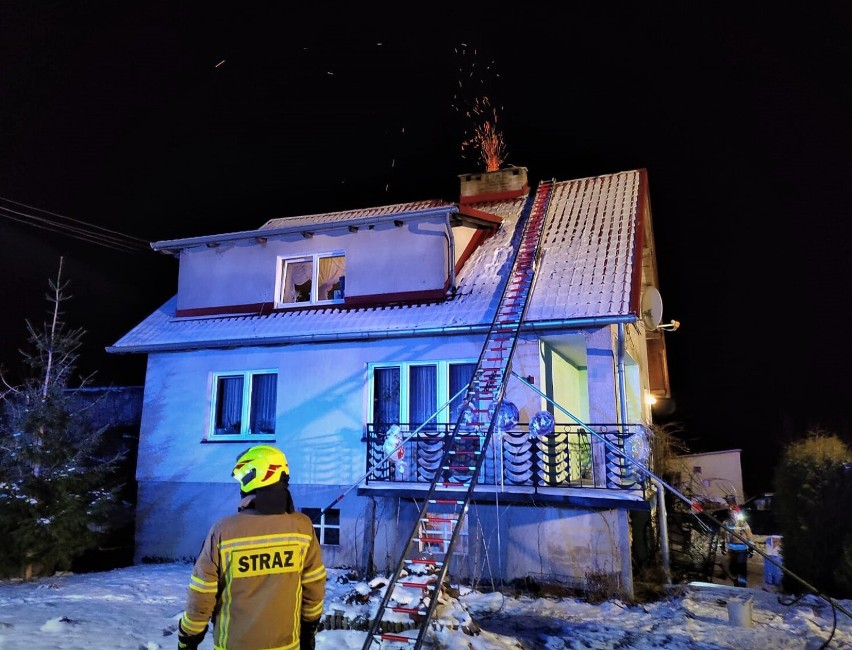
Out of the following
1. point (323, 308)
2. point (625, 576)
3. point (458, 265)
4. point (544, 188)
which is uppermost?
point (544, 188)

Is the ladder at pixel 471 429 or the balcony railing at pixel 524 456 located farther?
the ladder at pixel 471 429

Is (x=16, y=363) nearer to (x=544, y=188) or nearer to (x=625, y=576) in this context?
(x=544, y=188)

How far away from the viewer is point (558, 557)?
996 cm

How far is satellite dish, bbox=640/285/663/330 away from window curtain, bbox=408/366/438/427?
4304mm

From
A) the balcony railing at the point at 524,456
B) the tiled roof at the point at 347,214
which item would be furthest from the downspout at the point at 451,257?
the tiled roof at the point at 347,214

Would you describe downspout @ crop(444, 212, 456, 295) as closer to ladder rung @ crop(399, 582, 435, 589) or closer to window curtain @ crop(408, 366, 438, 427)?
window curtain @ crop(408, 366, 438, 427)

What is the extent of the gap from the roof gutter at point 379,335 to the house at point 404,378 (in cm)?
4

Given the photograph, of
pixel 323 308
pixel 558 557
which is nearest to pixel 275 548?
pixel 558 557

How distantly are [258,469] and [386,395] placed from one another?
27.6 ft

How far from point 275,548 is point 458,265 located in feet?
32.6

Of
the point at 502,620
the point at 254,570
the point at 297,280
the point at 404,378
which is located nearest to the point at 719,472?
the point at 404,378

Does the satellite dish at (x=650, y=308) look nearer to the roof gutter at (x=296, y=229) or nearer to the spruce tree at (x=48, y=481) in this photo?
the roof gutter at (x=296, y=229)

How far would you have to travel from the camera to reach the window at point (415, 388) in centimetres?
1148

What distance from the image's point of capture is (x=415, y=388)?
11.9m
